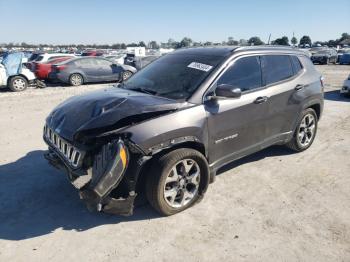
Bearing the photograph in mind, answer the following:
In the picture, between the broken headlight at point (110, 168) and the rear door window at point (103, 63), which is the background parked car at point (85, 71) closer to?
the rear door window at point (103, 63)

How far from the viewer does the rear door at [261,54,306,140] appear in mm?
4648

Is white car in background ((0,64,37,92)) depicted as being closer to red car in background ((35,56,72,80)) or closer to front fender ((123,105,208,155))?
red car in background ((35,56,72,80))

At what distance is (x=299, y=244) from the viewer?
10.4ft

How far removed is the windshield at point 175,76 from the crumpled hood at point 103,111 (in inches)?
9.2

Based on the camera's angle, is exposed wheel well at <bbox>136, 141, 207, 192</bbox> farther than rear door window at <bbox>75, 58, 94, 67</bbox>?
No

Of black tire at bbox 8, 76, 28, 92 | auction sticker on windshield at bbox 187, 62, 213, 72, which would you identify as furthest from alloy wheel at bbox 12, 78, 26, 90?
auction sticker on windshield at bbox 187, 62, 213, 72

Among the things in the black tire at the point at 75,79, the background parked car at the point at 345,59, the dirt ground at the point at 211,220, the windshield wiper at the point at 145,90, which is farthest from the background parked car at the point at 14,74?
the background parked car at the point at 345,59

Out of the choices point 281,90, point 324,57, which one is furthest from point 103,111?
point 324,57

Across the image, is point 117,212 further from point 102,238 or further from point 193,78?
point 193,78

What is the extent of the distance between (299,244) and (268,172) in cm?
174

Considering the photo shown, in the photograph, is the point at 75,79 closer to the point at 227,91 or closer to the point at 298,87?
the point at 298,87

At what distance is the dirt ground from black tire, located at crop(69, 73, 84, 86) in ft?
31.6

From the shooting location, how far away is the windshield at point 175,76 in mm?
3928

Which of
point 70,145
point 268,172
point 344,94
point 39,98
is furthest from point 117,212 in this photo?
point 344,94
